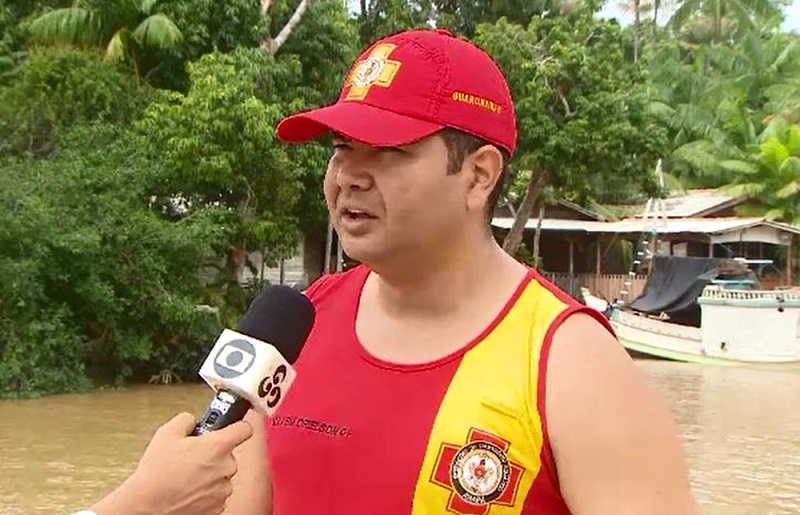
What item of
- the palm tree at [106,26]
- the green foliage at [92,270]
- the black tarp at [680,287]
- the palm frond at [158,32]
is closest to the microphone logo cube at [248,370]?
the green foliage at [92,270]

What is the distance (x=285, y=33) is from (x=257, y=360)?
1634 centimetres

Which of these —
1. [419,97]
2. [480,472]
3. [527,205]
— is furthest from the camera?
[527,205]

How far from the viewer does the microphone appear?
1.48m

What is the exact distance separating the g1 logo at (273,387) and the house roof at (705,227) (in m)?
22.8

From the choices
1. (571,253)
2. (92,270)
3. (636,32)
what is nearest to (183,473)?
(92,270)

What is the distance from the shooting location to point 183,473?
1.45m

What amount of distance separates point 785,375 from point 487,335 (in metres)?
19.0

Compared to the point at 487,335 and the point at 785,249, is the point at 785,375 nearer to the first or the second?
the point at 785,249

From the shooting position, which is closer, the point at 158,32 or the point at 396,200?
the point at 396,200

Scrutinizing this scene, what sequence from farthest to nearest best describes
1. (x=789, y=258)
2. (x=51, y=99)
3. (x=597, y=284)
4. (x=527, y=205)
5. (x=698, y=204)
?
1. (x=698, y=204)
2. (x=597, y=284)
3. (x=789, y=258)
4. (x=527, y=205)
5. (x=51, y=99)

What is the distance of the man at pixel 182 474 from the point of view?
4.73 feet

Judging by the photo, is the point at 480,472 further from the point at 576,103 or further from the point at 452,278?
the point at 576,103

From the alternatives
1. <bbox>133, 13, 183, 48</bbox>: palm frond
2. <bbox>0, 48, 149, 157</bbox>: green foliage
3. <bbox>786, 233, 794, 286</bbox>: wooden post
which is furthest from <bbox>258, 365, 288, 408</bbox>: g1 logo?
<bbox>786, 233, 794, 286</bbox>: wooden post

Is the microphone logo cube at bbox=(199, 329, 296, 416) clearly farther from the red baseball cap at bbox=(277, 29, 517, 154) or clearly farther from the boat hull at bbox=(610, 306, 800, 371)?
the boat hull at bbox=(610, 306, 800, 371)
